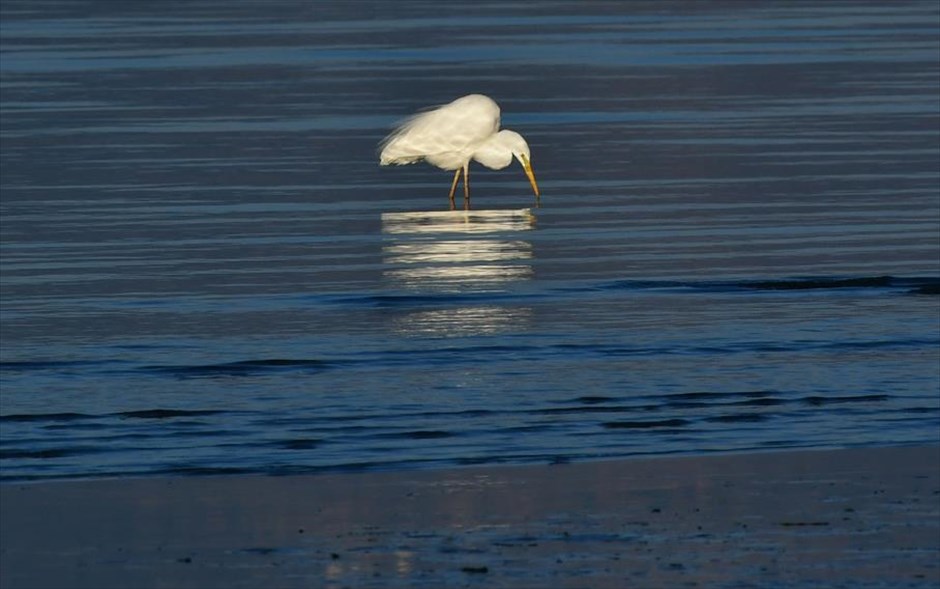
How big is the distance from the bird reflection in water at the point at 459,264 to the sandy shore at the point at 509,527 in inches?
149

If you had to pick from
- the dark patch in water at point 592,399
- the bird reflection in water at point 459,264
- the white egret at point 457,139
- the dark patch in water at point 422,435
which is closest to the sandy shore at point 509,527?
the dark patch in water at point 422,435

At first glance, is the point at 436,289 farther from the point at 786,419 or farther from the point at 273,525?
the point at 273,525

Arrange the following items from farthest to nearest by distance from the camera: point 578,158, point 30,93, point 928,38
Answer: point 928,38, point 30,93, point 578,158

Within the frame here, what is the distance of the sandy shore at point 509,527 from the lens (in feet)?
26.0

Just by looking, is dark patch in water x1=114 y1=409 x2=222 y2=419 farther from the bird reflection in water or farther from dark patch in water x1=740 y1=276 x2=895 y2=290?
dark patch in water x1=740 y1=276 x2=895 y2=290

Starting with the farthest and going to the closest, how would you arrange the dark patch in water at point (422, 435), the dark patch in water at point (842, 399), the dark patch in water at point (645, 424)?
1. the dark patch in water at point (842, 399)
2. the dark patch in water at point (645, 424)
3. the dark patch in water at point (422, 435)

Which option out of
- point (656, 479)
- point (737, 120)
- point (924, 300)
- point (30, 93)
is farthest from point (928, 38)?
point (656, 479)

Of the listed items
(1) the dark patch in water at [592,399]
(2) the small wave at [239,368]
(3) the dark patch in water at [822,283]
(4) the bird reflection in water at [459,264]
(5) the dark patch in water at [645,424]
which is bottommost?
(5) the dark patch in water at [645,424]

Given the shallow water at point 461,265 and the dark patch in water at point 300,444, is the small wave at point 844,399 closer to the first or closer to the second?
the shallow water at point 461,265

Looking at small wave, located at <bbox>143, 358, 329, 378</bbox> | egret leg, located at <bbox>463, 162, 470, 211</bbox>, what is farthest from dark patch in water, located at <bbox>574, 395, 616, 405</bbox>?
egret leg, located at <bbox>463, 162, 470, 211</bbox>

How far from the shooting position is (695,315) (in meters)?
13.8

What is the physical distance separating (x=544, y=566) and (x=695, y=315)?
5927 millimetres

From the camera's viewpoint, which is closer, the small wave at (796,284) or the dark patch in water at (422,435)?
the dark patch in water at (422,435)

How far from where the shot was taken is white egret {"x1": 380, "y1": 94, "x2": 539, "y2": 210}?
2052 cm
